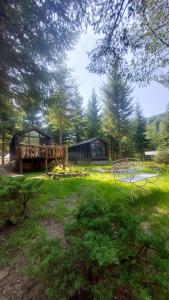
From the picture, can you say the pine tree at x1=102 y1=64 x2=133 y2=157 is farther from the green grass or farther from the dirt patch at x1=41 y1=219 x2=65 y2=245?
the dirt patch at x1=41 y1=219 x2=65 y2=245

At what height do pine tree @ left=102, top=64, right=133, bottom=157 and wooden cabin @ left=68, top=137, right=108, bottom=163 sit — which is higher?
pine tree @ left=102, top=64, right=133, bottom=157

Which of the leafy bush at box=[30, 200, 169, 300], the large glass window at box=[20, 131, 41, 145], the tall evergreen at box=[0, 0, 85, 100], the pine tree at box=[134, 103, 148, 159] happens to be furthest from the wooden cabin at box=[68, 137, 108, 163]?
the leafy bush at box=[30, 200, 169, 300]

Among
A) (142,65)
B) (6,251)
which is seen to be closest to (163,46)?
(142,65)

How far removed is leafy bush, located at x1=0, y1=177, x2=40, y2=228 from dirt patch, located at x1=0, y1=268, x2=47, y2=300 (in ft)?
2.95

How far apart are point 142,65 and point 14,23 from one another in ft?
11.3

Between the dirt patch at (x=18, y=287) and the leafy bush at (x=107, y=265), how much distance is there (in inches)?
13.6

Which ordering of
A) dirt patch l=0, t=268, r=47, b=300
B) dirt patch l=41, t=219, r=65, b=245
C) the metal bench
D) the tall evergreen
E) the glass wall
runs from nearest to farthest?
1. dirt patch l=0, t=268, r=47, b=300
2. dirt patch l=41, t=219, r=65, b=245
3. the tall evergreen
4. the metal bench
5. the glass wall

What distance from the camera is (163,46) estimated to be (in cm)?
437

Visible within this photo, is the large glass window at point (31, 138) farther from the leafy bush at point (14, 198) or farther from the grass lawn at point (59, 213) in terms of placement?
the leafy bush at point (14, 198)

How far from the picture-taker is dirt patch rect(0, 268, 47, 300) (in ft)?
4.92

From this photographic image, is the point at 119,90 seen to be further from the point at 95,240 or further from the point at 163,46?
the point at 95,240

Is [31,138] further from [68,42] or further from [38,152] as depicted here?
[68,42]

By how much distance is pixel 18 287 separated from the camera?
1645mm

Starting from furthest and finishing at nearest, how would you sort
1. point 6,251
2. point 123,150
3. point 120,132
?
1. point 123,150
2. point 120,132
3. point 6,251
